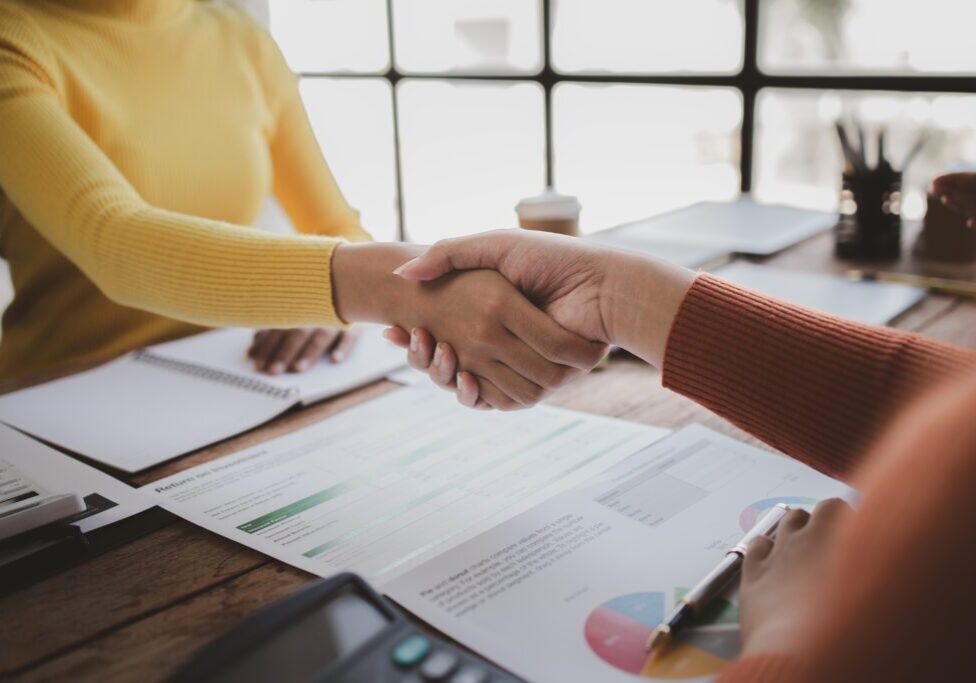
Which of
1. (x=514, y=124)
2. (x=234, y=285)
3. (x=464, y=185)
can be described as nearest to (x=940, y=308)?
(x=234, y=285)

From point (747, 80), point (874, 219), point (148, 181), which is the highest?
point (747, 80)

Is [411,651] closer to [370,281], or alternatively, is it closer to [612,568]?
[612,568]

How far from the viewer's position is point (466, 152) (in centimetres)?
324

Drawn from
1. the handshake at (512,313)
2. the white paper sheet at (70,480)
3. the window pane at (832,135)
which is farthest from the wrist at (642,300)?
the window pane at (832,135)

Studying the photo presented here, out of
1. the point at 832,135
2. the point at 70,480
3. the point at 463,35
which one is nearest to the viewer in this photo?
the point at 70,480

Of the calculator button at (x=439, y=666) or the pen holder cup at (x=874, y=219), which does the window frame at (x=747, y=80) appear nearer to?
the pen holder cup at (x=874, y=219)

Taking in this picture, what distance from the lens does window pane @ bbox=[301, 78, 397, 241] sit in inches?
124

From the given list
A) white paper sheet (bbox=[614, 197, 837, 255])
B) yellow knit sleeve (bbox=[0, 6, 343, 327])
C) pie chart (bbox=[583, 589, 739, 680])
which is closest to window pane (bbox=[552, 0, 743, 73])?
white paper sheet (bbox=[614, 197, 837, 255])

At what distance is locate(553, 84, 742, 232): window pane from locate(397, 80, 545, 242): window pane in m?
0.12

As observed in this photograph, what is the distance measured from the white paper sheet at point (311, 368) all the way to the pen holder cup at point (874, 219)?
2.75 feet

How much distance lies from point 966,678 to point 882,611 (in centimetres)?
4

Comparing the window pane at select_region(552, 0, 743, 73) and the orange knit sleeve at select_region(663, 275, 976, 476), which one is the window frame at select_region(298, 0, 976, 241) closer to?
the window pane at select_region(552, 0, 743, 73)

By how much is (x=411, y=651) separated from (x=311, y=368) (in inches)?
23.7

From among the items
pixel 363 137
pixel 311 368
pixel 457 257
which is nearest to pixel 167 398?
pixel 311 368
